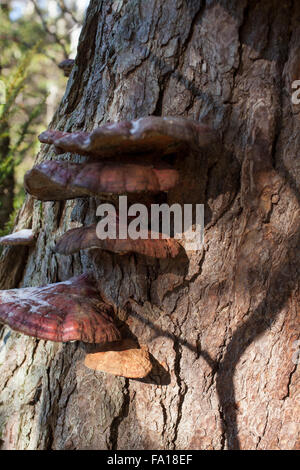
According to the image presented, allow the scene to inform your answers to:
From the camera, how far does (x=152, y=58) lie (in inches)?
79.1

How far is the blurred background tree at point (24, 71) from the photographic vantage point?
5344mm

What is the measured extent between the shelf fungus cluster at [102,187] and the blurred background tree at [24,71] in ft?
11.1

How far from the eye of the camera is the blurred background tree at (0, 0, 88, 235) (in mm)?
5344

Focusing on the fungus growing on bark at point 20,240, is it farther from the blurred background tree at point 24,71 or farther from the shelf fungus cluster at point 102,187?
the blurred background tree at point 24,71

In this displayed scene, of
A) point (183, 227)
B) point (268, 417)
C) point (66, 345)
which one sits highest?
point (183, 227)

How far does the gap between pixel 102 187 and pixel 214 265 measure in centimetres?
86

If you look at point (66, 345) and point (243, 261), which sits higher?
point (243, 261)

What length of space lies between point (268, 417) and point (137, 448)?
831mm

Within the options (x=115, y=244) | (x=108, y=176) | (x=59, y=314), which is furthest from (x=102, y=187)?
(x=59, y=314)

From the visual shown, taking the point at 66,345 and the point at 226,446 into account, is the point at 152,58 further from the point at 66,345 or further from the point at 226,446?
the point at 226,446

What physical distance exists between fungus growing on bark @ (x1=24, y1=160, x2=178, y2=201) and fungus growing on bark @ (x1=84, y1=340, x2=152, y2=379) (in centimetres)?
89

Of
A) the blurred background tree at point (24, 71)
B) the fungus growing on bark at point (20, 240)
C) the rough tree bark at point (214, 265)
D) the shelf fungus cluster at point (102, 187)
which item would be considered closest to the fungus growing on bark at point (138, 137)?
the shelf fungus cluster at point (102, 187)
